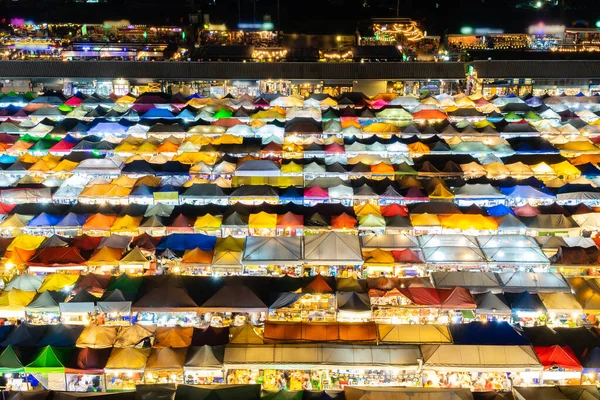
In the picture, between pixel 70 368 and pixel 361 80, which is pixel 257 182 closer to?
pixel 70 368

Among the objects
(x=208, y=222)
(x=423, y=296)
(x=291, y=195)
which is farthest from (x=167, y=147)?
(x=423, y=296)

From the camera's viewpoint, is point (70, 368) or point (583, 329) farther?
point (583, 329)

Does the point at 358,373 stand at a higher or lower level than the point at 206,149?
lower

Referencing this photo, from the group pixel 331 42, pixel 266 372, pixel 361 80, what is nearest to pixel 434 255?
pixel 266 372

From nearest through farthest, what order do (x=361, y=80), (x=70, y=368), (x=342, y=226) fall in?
(x=70, y=368) → (x=342, y=226) → (x=361, y=80)

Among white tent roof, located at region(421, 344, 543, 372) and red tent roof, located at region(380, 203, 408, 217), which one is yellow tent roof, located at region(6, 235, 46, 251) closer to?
red tent roof, located at region(380, 203, 408, 217)

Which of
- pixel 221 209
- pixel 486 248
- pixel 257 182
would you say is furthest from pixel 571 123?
pixel 221 209

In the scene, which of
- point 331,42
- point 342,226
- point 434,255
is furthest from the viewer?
point 331,42
